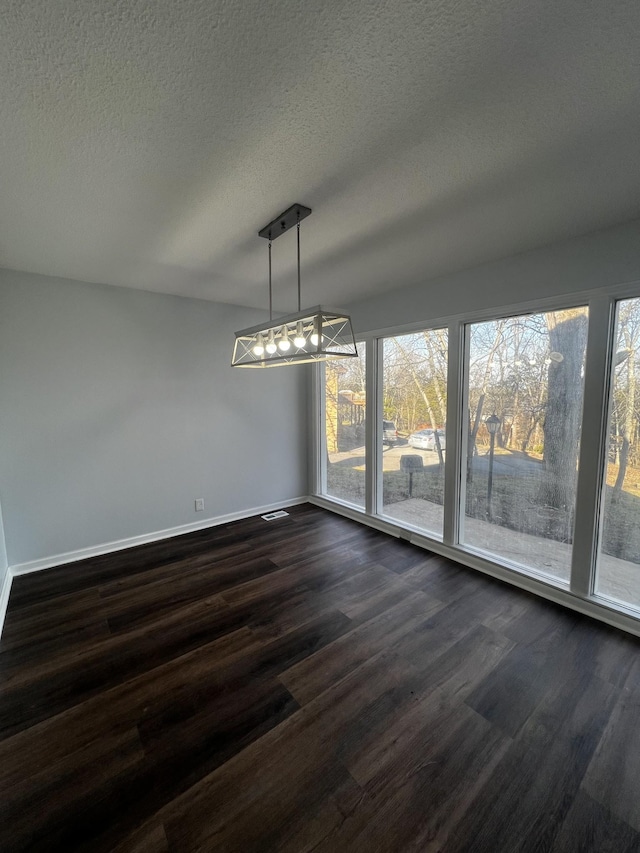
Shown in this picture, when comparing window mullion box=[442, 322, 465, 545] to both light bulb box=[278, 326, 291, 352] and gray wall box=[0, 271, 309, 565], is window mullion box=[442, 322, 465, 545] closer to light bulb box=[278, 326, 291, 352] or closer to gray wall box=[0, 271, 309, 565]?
light bulb box=[278, 326, 291, 352]

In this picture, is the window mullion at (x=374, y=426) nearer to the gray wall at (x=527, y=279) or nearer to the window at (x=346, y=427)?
the window at (x=346, y=427)

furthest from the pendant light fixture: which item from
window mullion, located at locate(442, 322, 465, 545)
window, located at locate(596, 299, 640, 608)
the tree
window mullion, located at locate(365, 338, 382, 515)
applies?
window, located at locate(596, 299, 640, 608)

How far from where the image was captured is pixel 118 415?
11.0 feet

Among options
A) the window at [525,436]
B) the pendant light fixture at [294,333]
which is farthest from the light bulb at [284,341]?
the window at [525,436]

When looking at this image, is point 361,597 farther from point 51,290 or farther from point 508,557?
point 51,290

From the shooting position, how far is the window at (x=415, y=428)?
131 inches

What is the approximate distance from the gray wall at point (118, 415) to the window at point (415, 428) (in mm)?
1589

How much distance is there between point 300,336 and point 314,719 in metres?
2.07

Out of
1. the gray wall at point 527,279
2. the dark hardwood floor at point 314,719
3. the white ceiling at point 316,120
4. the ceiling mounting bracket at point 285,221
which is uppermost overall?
the white ceiling at point 316,120

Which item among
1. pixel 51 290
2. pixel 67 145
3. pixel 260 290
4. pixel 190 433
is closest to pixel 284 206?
pixel 67 145

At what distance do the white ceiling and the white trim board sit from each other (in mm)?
2625

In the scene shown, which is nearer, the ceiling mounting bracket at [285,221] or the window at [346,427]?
the ceiling mounting bracket at [285,221]

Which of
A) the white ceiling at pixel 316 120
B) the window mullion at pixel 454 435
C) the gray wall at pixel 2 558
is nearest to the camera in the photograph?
the white ceiling at pixel 316 120

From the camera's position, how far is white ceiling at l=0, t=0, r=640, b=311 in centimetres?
98
